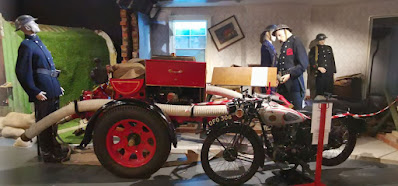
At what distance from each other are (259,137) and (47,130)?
2.40m

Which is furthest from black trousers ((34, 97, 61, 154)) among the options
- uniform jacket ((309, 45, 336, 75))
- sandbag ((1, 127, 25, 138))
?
uniform jacket ((309, 45, 336, 75))

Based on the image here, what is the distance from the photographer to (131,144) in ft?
8.89

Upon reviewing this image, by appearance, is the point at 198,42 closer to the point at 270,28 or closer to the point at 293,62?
the point at 270,28

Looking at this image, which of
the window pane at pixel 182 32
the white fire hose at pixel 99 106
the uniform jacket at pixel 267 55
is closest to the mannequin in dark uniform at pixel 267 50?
the uniform jacket at pixel 267 55

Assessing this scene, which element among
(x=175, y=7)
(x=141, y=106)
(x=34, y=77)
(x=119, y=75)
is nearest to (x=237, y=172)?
(x=141, y=106)

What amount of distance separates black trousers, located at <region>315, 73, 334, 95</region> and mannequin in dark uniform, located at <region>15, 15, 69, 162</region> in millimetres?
3260

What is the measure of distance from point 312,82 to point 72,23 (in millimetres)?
3065

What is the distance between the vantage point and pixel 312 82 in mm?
3547

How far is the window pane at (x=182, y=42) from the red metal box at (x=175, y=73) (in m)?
0.94

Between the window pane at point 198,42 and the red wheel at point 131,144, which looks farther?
the window pane at point 198,42

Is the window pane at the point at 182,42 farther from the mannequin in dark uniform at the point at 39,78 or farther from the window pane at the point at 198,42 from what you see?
the mannequin in dark uniform at the point at 39,78

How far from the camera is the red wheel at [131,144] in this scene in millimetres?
2685

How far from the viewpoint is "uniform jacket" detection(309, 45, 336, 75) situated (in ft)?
11.2

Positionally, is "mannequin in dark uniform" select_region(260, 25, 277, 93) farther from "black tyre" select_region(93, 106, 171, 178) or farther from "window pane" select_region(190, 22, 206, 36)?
"black tyre" select_region(93, 106, 171, 178)
